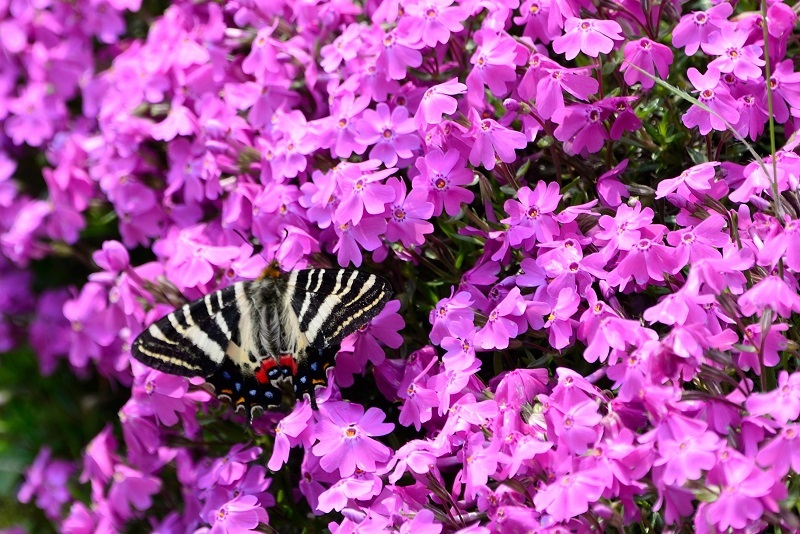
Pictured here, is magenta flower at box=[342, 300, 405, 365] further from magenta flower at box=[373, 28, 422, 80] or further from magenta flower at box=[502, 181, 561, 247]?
magenta flower at box=[373, 28, 422, 80]

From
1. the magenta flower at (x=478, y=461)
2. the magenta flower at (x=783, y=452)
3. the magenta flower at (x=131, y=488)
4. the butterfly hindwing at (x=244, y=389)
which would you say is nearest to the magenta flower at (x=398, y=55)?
the butterfly hindwing at (x=244, y=389)

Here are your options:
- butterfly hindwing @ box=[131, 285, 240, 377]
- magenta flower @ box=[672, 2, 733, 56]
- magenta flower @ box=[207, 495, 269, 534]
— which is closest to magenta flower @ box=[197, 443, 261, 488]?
magenta flower @ box=[207, 495, 269, 534]

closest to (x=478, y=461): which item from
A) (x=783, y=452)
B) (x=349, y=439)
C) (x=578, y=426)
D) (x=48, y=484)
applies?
(x=578, y=426)

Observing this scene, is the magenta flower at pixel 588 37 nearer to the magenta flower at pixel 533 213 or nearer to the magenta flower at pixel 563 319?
the magenta flower at pixel 533 213

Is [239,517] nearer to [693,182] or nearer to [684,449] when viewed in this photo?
[684,449]

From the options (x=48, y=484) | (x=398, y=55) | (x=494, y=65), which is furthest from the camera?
(x=48, y=484)

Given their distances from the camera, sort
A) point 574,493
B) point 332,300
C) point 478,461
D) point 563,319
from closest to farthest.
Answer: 1. point 574,493
2. point 478,461
3. point 563,319
4. point 332,300

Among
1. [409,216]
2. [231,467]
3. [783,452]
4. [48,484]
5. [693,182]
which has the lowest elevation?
[48,484]
